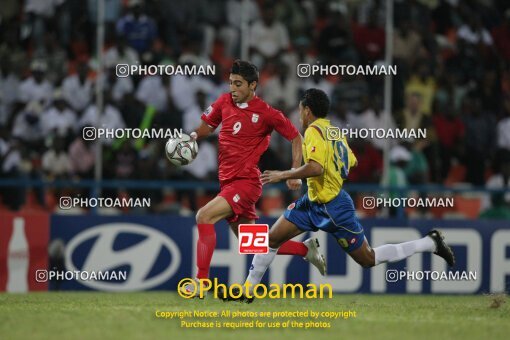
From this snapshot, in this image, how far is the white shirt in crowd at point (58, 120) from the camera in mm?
14820

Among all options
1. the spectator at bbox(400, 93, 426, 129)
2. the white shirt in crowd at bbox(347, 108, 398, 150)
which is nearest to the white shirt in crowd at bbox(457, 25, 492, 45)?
the spectator at bbox(400, 93, 426, 129)

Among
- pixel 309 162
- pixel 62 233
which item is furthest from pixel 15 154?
pixel 309 162

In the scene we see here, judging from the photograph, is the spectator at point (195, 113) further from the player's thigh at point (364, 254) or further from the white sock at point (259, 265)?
the player's thigh at point (364, 254)

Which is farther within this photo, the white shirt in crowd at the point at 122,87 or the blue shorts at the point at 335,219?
the white shirt in crowd at the point at 122,87

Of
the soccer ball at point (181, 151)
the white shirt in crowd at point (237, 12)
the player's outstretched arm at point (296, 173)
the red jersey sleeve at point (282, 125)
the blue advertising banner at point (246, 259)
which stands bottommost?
the blue advertising banner at point (246, 259)

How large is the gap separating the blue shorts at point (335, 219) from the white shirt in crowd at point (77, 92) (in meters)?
5.21

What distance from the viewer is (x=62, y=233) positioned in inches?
569

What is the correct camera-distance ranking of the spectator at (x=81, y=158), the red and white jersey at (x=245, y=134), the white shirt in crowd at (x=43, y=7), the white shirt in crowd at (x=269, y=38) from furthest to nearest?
1. the white shirt in crowd at (x=43, y=7)
2. the white shirt in crowd at (x=269, y=38)
3. the spectator at (x=81, y=158)
4. the red and white jersey at (x=245, y=134)

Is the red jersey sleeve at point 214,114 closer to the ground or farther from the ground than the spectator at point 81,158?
farther from the ground

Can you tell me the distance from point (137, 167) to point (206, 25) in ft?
10.9

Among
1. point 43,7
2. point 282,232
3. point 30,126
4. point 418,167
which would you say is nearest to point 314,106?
point 282,232

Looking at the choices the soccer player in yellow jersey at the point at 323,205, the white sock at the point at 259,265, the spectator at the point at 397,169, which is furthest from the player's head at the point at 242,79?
the spectator at the point at 397,169

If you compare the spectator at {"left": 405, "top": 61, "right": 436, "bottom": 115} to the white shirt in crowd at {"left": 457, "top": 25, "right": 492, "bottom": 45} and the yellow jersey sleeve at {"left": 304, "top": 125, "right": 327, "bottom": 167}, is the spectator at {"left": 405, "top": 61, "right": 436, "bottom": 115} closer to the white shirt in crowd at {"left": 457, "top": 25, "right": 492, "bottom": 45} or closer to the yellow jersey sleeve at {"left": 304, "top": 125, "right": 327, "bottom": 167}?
the white shirt in crowd at {"left": 457, "top": 25, "right": 492, "bottom": 45}

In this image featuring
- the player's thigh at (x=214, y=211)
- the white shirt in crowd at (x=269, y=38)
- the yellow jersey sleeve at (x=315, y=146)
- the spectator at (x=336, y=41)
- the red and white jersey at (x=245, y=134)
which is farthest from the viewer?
the white shirt in crowd at (x=269, y=38)
